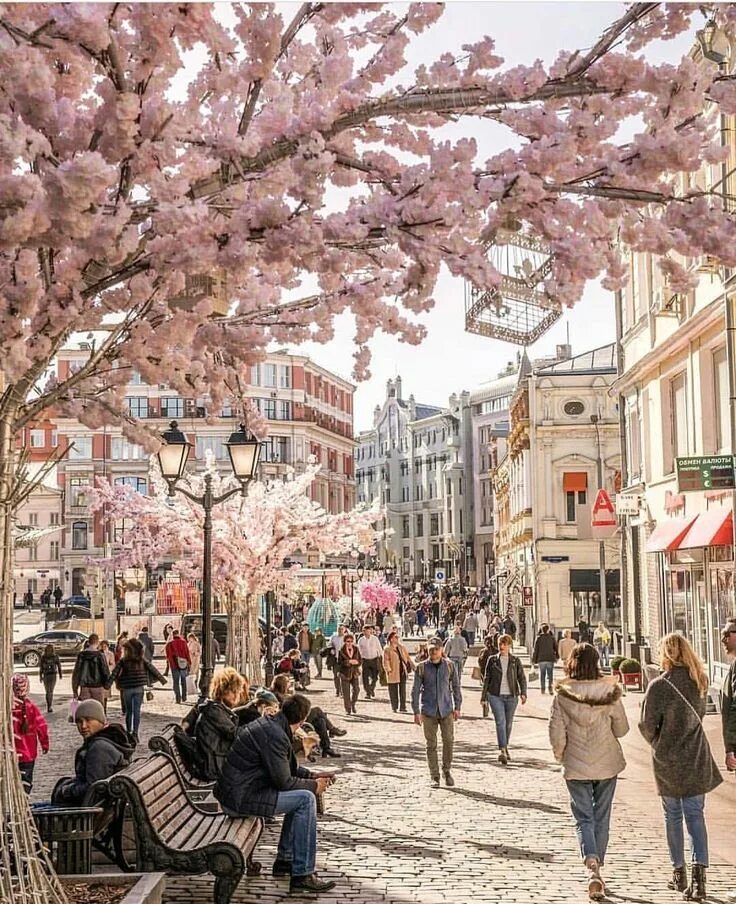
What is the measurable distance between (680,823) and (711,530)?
567 inches

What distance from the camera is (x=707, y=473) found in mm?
20734

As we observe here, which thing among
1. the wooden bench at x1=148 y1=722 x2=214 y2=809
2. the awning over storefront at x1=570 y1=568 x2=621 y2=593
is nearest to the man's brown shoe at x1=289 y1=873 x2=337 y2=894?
the wooden bench at x1=148 y1=722 x2=214 y2=809

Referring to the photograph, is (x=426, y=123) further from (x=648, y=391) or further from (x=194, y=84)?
(x=648, y=391)

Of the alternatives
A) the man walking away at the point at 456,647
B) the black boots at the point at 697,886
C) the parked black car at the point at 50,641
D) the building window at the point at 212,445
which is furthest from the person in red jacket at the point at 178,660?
the building window at the point at 212,445

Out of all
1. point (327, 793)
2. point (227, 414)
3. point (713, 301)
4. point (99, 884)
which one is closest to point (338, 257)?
point (99, 884)

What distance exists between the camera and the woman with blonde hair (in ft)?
29.3

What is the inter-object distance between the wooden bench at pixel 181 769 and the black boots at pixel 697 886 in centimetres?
405

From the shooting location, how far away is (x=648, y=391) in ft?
102

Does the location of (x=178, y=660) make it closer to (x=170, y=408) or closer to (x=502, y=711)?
(x=502, y=711)

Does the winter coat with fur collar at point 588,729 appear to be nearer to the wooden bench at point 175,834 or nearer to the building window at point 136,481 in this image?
the wooden bench at point 175,834

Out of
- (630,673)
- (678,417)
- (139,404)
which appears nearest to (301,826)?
(630,673)

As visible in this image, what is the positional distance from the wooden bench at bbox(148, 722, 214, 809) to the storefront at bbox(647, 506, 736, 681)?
12.5 m

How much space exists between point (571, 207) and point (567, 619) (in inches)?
1924

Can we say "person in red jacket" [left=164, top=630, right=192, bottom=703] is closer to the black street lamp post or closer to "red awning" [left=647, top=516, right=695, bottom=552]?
the black street lamp post
